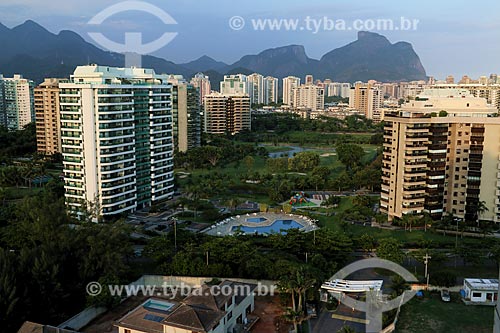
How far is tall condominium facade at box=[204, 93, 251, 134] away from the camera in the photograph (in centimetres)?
6051

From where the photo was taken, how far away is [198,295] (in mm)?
13914

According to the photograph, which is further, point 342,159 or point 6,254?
point 342,159

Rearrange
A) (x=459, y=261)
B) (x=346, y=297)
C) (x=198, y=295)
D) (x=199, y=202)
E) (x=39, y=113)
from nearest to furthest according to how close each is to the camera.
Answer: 1. (x=198, y=295)
2. (x=346, y=297)
3. (x=459, y=261)
4. (x=199, y=202)
5. (x=39, y=113)

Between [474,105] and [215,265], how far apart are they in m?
16.9

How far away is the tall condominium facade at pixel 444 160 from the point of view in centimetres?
2358

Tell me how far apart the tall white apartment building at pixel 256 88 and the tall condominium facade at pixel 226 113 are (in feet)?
137

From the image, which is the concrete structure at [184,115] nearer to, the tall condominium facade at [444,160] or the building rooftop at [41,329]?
the tall condominium facade at [444,160]

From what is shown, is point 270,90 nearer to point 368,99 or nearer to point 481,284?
point 368,99

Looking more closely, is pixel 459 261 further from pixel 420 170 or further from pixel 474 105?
pixel 474 105

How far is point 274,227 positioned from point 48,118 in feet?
94.2

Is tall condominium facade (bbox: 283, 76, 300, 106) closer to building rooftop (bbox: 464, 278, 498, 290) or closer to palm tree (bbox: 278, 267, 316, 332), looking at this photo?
building rooftop (bbox: 464, 278, 498, 290)

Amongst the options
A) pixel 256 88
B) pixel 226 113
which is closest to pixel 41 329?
pixel 226 113

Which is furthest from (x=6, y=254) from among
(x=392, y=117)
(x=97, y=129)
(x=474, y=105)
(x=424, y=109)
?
(x=474, y=105)

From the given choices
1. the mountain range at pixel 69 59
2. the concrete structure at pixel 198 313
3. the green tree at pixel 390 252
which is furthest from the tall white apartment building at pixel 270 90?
the concrete structure at pixel 198 313
